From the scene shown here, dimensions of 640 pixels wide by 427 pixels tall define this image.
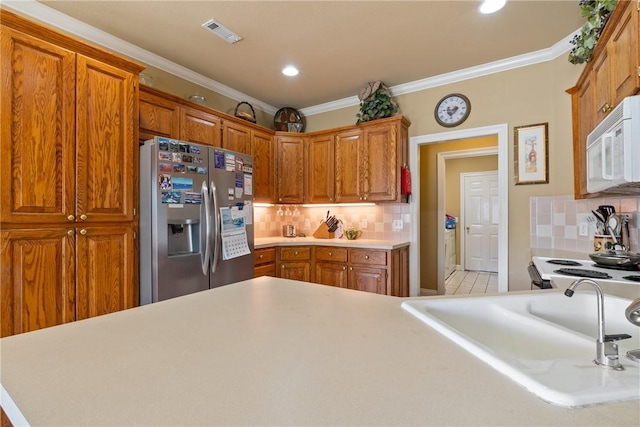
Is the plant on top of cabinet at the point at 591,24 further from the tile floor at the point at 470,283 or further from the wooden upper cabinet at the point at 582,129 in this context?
the tile floor at the point at 470,283

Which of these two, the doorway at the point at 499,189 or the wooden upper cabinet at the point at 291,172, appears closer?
the doorway at the point at 499,189

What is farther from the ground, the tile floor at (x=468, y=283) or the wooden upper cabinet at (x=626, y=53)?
the wooden upper cabinet at (x=626, y=53)

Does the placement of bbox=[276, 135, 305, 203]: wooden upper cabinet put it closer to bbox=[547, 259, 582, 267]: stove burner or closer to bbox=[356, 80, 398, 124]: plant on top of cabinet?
bbox=[356, 80, 398, 124]: plant on top of cabinet

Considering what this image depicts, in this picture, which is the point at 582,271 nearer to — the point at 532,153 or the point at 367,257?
the point at 532,153

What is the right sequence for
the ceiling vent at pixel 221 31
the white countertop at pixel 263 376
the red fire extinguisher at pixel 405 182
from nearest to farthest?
1. the white countertop at pixel 263 376
2. the ceiling vent at pixel 221 31
3. the red fire extinguisher at pixel 405 182

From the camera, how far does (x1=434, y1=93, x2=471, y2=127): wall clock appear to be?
122 inches

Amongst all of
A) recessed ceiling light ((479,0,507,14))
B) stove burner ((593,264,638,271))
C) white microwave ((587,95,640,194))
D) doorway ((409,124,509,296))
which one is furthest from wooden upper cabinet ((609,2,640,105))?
doorway ((409,124,509,296))

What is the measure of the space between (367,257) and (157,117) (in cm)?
225

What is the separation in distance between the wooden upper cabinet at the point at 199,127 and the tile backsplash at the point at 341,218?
43.3 inches

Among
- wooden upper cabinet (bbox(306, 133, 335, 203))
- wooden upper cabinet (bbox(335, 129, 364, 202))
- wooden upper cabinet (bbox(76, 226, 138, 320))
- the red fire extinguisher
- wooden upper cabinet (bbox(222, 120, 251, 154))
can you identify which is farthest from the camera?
wooden upper cabinet (bbox(306, 133, 335, 203))

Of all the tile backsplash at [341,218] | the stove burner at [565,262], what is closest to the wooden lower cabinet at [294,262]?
the tile backsplash at [341,218]

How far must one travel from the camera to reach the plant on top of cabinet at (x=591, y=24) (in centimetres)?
168

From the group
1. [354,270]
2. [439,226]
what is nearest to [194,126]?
[354,270]

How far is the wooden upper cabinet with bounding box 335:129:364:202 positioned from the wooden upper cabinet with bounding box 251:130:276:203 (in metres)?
0.77
